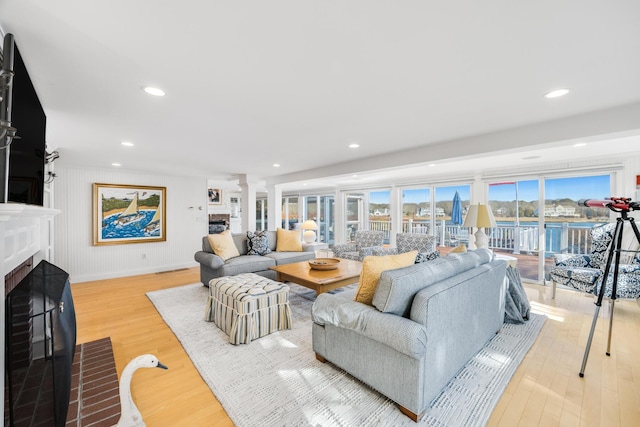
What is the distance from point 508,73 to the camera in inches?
66.5

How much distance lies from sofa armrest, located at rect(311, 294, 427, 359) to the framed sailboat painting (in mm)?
4892

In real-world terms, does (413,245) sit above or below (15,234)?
below

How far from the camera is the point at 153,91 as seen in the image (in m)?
1.94

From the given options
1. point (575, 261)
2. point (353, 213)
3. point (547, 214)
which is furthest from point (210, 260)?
point (547, 214)

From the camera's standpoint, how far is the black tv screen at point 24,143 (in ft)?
4.55

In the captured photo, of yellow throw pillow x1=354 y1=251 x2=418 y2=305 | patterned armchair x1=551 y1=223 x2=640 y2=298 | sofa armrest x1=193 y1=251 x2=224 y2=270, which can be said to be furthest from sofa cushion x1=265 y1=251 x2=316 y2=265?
patterned armchair x1=551 y1=223 x2=640 y2=298

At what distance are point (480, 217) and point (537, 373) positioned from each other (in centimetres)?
202

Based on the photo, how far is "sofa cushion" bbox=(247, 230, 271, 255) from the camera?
488 cm

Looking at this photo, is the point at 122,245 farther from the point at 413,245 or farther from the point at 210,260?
the point at 413,245

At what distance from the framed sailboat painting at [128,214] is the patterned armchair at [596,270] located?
6971mm

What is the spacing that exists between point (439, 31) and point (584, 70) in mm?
1077

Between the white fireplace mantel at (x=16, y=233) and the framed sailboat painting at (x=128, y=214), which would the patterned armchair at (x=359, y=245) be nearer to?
the framed sailboat painting at (x=128, y=214)

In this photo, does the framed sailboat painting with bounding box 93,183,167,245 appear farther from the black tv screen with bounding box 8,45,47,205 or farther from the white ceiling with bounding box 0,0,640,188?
the black tv screen with bounding box 8,45,47,205

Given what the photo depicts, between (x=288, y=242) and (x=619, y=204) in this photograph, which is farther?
(x=288, y=242)
